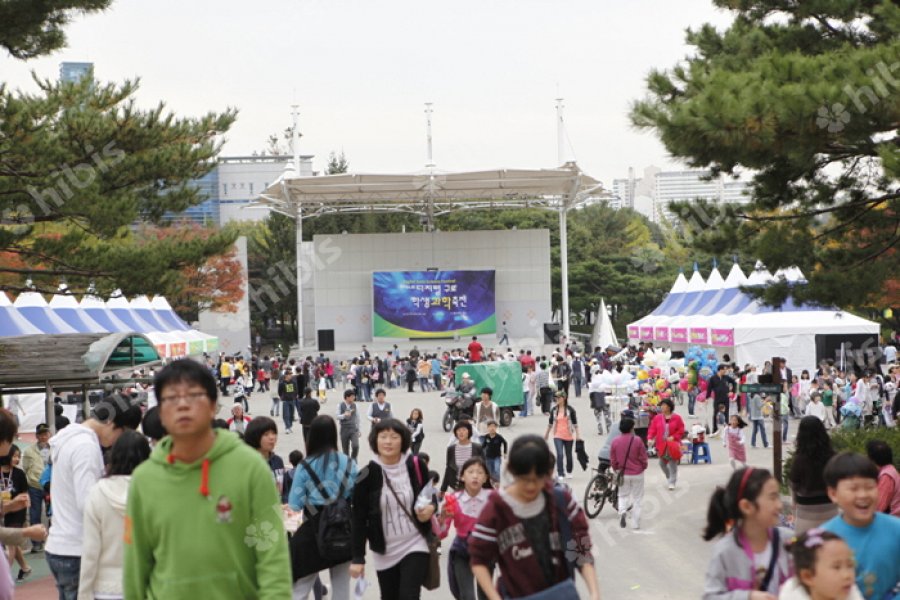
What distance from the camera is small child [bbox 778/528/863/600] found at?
3.51 meters

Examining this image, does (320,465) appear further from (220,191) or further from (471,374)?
(220,191)

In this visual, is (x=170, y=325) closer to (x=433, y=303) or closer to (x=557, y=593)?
(x=433, y=303)

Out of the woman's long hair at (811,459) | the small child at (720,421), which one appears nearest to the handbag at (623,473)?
the woman's long hair at (811,459)

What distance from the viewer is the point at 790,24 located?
1296 centimetres

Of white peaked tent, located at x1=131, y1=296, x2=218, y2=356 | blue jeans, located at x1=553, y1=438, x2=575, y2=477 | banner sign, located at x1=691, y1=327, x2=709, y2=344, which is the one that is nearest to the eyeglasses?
blue jeans, located at x1=553, y1=438, x2=575, y2=477

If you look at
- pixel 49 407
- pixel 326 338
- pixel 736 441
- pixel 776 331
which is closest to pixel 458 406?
pixel 736 441

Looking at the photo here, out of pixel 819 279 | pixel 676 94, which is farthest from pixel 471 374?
pixel 676 94

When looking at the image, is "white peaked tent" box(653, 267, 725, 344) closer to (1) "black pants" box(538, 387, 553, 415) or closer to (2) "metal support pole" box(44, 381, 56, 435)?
(1) "black pants" box(538, 387, 553, 415)

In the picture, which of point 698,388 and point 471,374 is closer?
point 471,374

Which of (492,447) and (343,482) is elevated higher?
(343,482)

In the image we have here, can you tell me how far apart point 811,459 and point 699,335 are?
25486mm

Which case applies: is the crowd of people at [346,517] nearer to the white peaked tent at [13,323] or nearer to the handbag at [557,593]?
the handbag at [557,593]

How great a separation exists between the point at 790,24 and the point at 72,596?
34.7 feet

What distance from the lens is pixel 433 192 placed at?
44.3 m
